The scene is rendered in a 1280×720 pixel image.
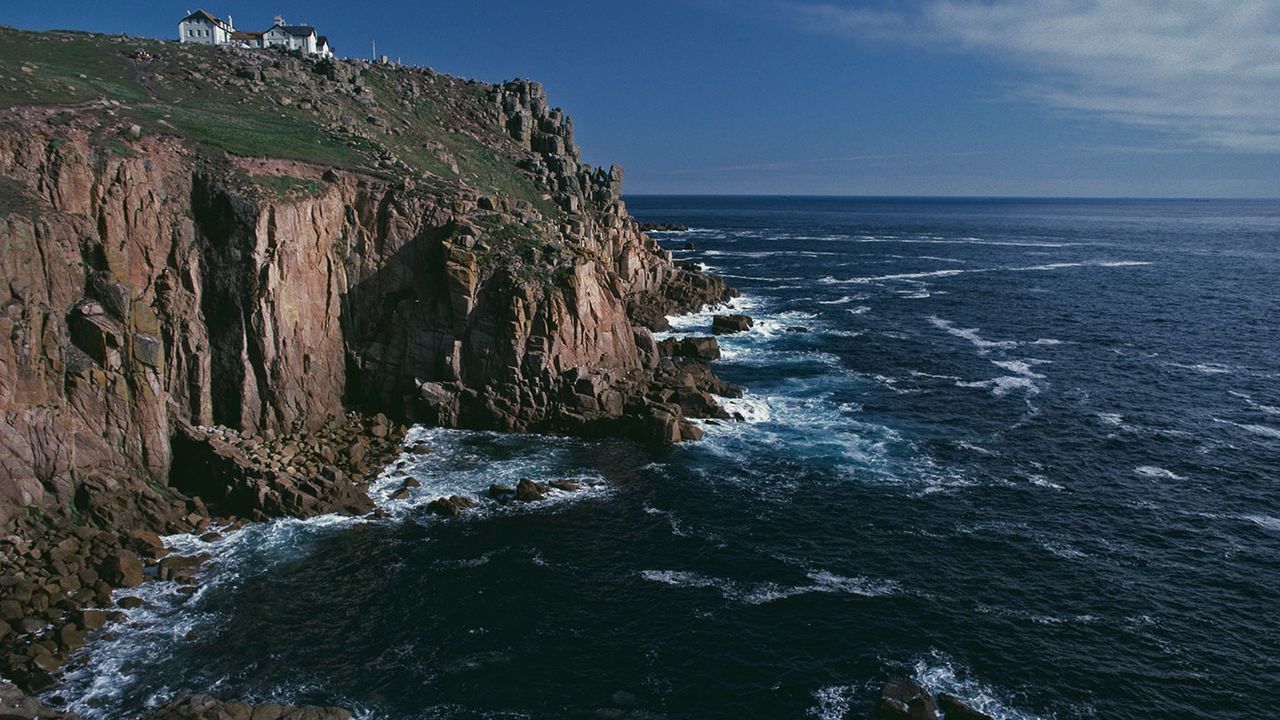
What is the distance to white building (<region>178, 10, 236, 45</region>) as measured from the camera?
390ft

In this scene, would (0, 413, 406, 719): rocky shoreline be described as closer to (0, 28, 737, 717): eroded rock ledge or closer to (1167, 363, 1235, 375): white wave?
(0, 28, 737, 717): eroded rock ledge

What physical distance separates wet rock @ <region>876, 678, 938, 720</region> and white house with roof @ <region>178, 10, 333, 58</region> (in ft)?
395

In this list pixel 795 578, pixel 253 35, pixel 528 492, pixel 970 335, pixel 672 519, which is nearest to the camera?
pixel 795 578

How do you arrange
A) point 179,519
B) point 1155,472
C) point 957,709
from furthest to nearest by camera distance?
point 1155,472 → point 179,519 → point 957,709

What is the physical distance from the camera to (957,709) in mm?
34844

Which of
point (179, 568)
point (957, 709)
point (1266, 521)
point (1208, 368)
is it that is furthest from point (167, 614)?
point (1208, 368)

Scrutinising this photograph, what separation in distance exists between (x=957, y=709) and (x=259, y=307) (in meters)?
53.9

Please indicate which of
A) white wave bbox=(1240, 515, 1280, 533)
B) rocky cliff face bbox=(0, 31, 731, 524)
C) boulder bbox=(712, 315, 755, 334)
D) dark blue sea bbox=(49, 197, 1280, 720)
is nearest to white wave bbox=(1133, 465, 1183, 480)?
dark blue sea bbox=(49, 197, 1280, 720)

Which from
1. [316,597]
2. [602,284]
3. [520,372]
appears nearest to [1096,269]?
[602,284]

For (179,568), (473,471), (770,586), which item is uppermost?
(473,471)

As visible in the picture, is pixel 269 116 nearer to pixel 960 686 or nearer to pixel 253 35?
pixel 253 35

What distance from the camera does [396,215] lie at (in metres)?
70.7

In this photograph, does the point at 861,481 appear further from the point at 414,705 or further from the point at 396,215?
the point at 396,215

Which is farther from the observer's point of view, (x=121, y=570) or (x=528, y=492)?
(x=528, y=492)
